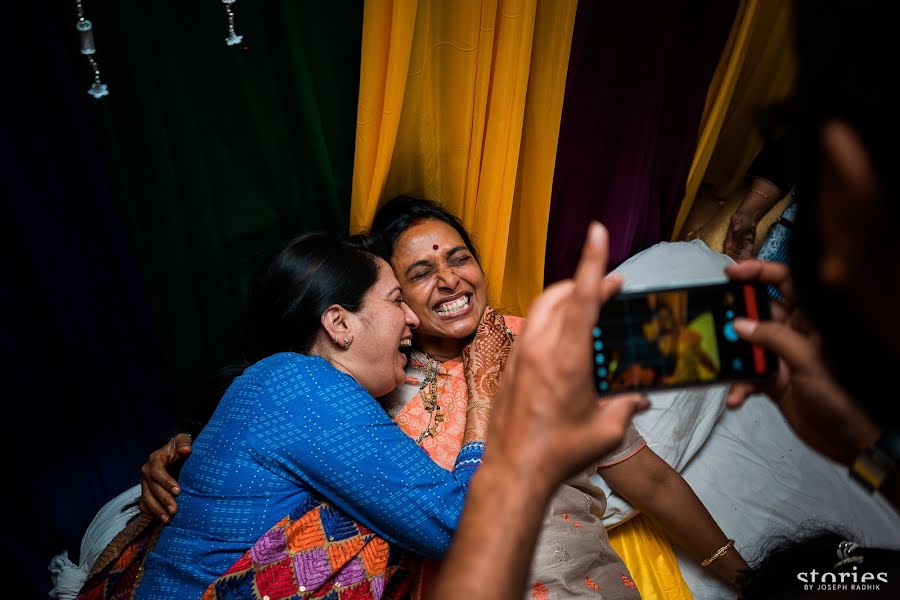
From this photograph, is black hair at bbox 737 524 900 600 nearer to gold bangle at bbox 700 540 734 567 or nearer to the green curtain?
gold bangle at bbox 700 540 734 567

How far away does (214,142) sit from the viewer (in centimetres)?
174

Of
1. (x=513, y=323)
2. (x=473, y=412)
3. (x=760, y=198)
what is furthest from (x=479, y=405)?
(x=760, y=198)

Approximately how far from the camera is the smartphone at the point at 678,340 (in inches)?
37.5

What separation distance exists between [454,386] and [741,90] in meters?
1.87

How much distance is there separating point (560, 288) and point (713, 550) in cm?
136

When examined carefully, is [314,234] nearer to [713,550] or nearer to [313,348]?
[313,348]

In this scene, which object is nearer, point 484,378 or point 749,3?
point 484,378

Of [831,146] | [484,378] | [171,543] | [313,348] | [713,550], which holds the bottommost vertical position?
[713,550]

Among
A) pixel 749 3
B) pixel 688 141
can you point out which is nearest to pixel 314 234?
pixel 688 141

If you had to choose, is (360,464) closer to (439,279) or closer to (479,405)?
(479,405)

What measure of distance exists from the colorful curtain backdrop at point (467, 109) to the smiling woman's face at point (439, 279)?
163mm

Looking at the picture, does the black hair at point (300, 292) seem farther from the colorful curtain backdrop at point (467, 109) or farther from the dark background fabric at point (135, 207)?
the colorful curtain backdrop at point (467, 109)

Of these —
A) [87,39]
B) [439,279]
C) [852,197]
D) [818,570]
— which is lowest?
[818,570]

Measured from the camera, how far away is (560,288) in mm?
757
